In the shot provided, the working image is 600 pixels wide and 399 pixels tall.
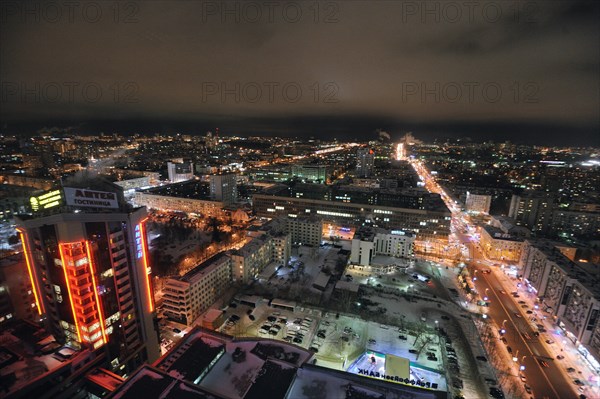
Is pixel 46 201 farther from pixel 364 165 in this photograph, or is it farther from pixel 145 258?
pixel 364 165

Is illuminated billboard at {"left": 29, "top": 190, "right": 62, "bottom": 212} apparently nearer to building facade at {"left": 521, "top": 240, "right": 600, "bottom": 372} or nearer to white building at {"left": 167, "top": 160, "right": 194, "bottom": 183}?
building facade at {"left": 521, "top": 240, "right": 600, "bottom": 372}

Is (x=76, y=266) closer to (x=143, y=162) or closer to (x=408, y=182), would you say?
(x=408, y=182)

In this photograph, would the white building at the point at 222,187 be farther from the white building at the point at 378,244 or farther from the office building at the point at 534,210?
the office building at the point at 534,210

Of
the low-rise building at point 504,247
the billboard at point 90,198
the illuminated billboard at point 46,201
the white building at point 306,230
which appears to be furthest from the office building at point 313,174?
the illuminated billboard at point 46,201

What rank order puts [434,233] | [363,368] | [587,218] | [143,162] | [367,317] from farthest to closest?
[143,162], [587,218], [434,233], [367,317], [363,368]

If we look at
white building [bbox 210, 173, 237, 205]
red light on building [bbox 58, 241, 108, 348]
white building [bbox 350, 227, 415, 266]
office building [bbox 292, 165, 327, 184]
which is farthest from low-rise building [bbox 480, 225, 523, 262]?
office building [bbox 292, 165, 327, 184]

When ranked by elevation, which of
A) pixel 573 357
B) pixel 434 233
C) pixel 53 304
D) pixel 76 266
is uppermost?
pixel 76 266

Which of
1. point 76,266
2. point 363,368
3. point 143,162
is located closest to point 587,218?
point 363,368
